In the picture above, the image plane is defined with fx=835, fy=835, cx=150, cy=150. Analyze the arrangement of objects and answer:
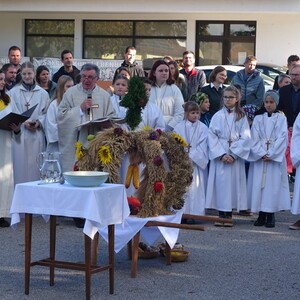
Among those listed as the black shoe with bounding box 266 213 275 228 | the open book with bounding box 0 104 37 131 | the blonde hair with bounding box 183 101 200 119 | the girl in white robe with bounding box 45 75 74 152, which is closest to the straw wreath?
the open book with bounding box 0 104 37 131

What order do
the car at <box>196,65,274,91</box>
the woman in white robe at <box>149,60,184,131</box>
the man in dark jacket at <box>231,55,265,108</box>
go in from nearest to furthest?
the woman in white robe at <box>149,60,184,131</box>, the man in dark jacket at <box>231,55,265,108</box>, the car at <box>196,65,274,91</box>

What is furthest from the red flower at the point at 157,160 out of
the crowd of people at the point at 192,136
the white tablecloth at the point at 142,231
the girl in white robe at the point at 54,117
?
the girl in white robe at the point at 54,117

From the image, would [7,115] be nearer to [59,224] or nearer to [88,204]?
[59,224]

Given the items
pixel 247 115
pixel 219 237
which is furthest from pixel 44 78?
A: pixel 219 237

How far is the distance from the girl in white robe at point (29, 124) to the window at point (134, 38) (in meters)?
16.9

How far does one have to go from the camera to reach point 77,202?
712 centimetres

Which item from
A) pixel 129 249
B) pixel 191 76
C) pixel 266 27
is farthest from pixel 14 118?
pixel 266 27

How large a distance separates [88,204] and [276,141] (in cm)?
483

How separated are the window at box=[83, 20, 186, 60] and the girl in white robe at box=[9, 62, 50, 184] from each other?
1688cm

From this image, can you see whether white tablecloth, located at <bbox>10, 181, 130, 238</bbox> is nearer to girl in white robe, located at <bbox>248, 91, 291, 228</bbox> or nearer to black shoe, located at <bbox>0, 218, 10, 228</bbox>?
black shoe, located at <bbox>0, 218, 10, 228</bbox>

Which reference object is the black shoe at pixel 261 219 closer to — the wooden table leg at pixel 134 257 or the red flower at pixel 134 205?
the red flower at pixel 134 205

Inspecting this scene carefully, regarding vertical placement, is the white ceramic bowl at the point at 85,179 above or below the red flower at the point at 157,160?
below

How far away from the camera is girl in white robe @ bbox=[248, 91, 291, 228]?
37.1ft

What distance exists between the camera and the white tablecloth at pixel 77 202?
23.2 ft
